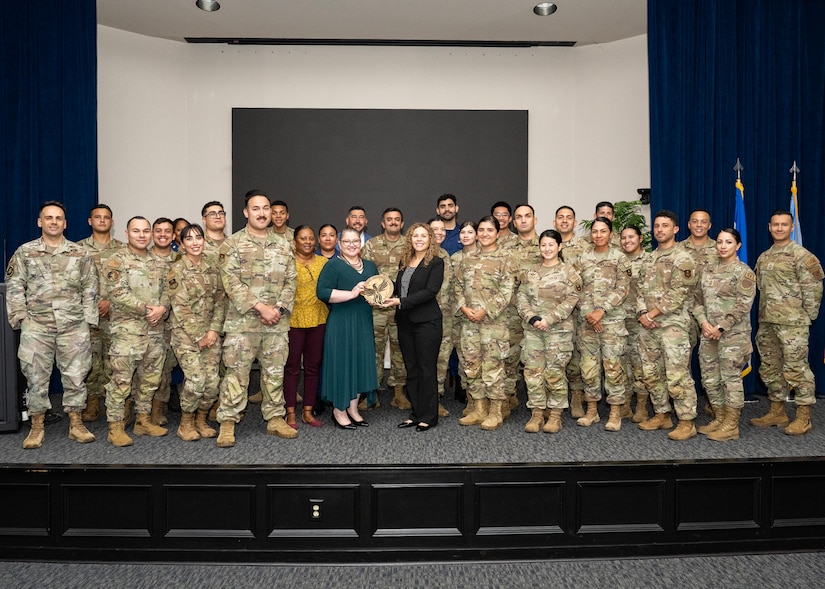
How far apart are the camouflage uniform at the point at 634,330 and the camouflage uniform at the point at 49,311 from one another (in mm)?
3887

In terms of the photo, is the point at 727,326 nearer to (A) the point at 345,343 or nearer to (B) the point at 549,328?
(B) the point at 549,328

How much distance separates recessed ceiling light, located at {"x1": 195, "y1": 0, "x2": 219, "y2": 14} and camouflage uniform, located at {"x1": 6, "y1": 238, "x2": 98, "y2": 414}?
3.48 metres

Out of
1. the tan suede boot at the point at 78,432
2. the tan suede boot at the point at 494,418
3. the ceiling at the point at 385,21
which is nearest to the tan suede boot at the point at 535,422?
the tan suede boot at the point at 494,418

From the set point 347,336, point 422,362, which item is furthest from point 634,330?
point 347,336

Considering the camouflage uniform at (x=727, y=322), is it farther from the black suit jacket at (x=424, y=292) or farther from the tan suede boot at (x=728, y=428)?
the black suit jacket at (x=424, y=292)

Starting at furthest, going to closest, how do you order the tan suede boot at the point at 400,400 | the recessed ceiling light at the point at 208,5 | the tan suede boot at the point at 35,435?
the recessed ceiling light at the point at 208,5 < the tan suede boot at the point at 400,400 < the tan suede boot at the point at 35,435

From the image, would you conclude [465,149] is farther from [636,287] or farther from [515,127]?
[636,287]

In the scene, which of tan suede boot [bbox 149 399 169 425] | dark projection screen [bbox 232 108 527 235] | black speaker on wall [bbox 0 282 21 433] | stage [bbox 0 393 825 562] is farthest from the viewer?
dark projection screen [bbox 232 108 527 235]

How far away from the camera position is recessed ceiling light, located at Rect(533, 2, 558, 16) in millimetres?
5987

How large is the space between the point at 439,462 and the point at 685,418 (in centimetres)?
186

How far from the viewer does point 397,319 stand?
4.11m

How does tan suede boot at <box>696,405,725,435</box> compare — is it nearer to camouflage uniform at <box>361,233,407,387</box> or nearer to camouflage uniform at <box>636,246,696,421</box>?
camouflage uniform at <box>636,246,696,421</box>

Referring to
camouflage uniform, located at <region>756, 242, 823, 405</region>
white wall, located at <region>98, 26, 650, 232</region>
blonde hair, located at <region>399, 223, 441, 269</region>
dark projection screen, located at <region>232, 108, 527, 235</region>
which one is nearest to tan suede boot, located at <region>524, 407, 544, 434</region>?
blonde hair, located at <region>399, 223, 441, 269</region>

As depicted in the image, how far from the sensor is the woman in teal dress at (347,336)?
12.9 ft
